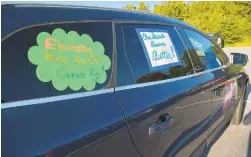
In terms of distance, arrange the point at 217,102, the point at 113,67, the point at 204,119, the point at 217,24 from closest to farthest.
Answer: the point at 113,67 → the point at 204,119 → the point at 217,102 → the point at 217,24

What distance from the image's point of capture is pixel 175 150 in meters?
2.65

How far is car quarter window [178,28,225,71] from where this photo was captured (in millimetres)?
3461

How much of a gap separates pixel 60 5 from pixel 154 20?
1.13m

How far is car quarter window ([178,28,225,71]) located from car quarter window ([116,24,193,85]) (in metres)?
0.23

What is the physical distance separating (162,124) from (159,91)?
254 mm

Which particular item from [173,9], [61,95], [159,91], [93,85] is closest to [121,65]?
[93,85]

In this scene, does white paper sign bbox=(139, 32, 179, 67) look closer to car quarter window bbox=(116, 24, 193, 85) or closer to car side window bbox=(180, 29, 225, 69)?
car quarter window bbox=(116, 24, 193, 85)

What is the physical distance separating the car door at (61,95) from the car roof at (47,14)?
30 millimetres

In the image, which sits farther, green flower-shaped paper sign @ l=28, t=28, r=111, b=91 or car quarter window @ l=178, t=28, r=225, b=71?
car quarter window @ l=178, t=28, r=225, b=71

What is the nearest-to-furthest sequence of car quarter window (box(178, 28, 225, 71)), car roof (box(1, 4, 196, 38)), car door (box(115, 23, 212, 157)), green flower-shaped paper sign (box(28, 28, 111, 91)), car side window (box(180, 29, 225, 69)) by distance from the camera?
car roof (box(1, 4, 196, 38)) < green flower-shaped paper sign (box(28, 28, 111, 91)) < car door (box(115, 23, 212, 157)) < car quarter window (box(178, 28, 225, 71)) < car side window (box(180, 29, 225, 69))

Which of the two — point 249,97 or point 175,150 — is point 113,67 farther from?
point 249,97

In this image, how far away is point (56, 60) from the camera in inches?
67.4

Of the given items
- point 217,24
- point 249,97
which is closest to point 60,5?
point 249,97

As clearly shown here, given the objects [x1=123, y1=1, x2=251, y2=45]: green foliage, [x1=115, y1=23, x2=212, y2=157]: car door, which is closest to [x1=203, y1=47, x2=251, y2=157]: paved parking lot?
[x1=115, y1=23, x2=212, y2=157]: car door
